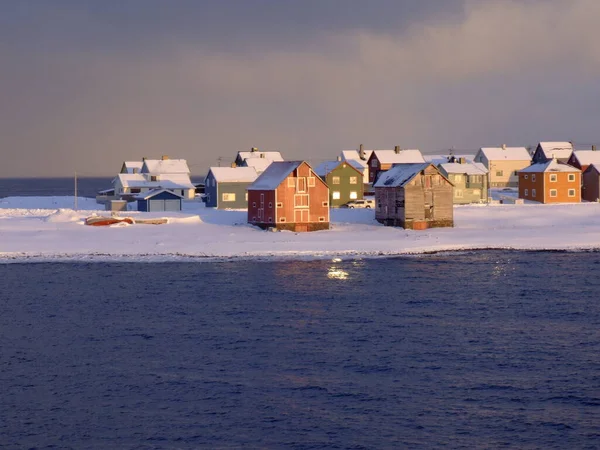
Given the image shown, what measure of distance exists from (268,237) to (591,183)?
52.2 metres

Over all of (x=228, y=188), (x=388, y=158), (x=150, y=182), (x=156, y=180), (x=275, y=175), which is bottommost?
(x=228, y=188)

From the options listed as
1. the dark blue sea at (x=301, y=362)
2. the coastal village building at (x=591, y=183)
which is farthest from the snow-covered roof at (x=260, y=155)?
the dark blue sea at (x=301, y=362)

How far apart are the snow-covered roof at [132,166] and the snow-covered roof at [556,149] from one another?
64963mm

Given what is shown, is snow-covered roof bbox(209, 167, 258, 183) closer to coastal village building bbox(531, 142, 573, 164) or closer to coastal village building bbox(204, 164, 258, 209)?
coastal village building bbox(204, 164, 258, 209)

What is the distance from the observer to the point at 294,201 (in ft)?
247

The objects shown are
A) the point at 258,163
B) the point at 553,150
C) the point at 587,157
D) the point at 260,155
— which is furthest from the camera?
the point at 260,155

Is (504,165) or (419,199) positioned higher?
(504,165)

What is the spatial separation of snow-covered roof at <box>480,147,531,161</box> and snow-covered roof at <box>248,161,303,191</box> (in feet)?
201

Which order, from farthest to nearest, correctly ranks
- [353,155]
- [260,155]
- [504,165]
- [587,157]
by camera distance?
[353,155], [260,155], [504,165], [587,157]

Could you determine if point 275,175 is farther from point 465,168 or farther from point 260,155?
point 260,155

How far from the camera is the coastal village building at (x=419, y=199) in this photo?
3012 inches

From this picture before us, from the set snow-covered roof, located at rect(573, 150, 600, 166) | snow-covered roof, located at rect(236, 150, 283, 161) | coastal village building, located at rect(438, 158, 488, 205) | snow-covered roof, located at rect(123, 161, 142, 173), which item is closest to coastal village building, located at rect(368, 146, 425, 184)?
snow-covered roof, located at rect(236, 150, 283, 161)

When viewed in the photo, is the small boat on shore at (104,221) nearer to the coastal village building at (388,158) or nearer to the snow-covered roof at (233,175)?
the snow-covered roof at (233,175)

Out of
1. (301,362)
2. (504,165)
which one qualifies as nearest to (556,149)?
(504,165)
